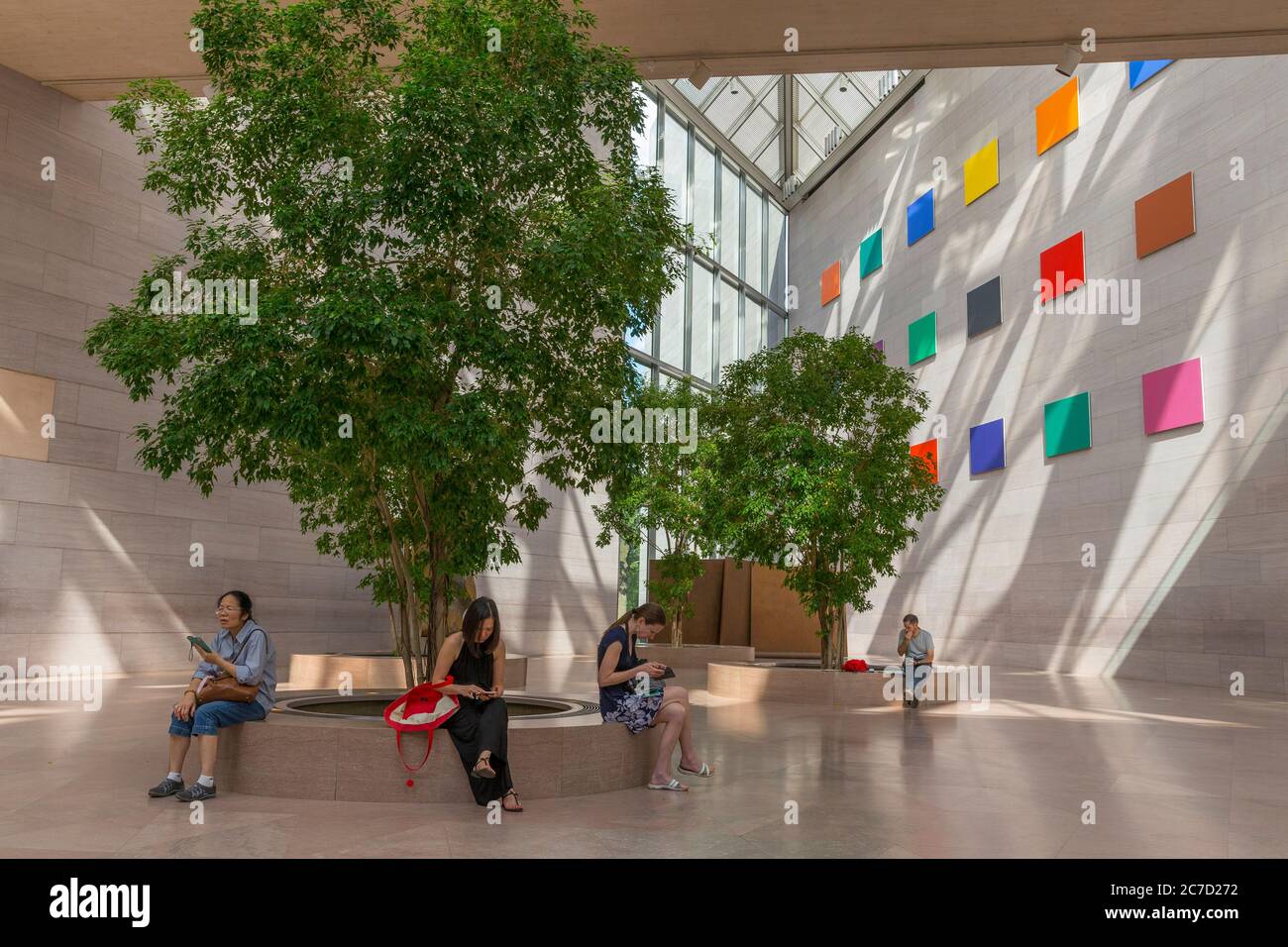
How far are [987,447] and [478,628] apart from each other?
22.5 metres

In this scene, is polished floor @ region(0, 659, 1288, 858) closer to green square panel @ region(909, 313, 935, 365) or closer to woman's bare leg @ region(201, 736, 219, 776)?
woman's bare leg @ region(201, 736, 219, 776)

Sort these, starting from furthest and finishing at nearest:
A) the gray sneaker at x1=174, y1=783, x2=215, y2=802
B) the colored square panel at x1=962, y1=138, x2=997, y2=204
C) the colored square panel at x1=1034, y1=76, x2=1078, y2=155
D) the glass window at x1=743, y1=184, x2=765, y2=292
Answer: the glass window at x1=743, y1=184, x2=765, y2=292 < the colored square panel at x1=962, y1=138, x2=997, y2=204 < the colored square panel at x1=1034, y1=76, x2=1078, y2=155 < the gray sneaker at x1=174, y1=783, x2=215, y2=802

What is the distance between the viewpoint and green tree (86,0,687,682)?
23.6 ft

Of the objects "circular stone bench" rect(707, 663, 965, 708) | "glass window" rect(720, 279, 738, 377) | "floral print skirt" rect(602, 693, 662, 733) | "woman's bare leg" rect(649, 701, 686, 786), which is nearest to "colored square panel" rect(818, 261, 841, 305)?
"glass window" rect(720, 279, 738, 377)

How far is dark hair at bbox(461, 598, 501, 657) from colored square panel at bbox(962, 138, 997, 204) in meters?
24.7

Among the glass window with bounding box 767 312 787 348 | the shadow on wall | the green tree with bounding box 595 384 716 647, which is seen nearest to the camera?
the shadow on wall

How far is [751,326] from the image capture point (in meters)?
39.5

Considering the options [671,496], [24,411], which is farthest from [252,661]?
[671,496]

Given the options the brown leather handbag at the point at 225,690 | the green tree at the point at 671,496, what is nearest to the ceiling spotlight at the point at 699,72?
the green tree at the point at 671,496

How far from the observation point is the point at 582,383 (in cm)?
844

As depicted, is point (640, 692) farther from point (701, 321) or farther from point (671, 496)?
point (701, 321)

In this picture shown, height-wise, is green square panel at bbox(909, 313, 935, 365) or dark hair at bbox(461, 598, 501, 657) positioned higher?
green square panel at bbox(909, 313, 935, 365)
